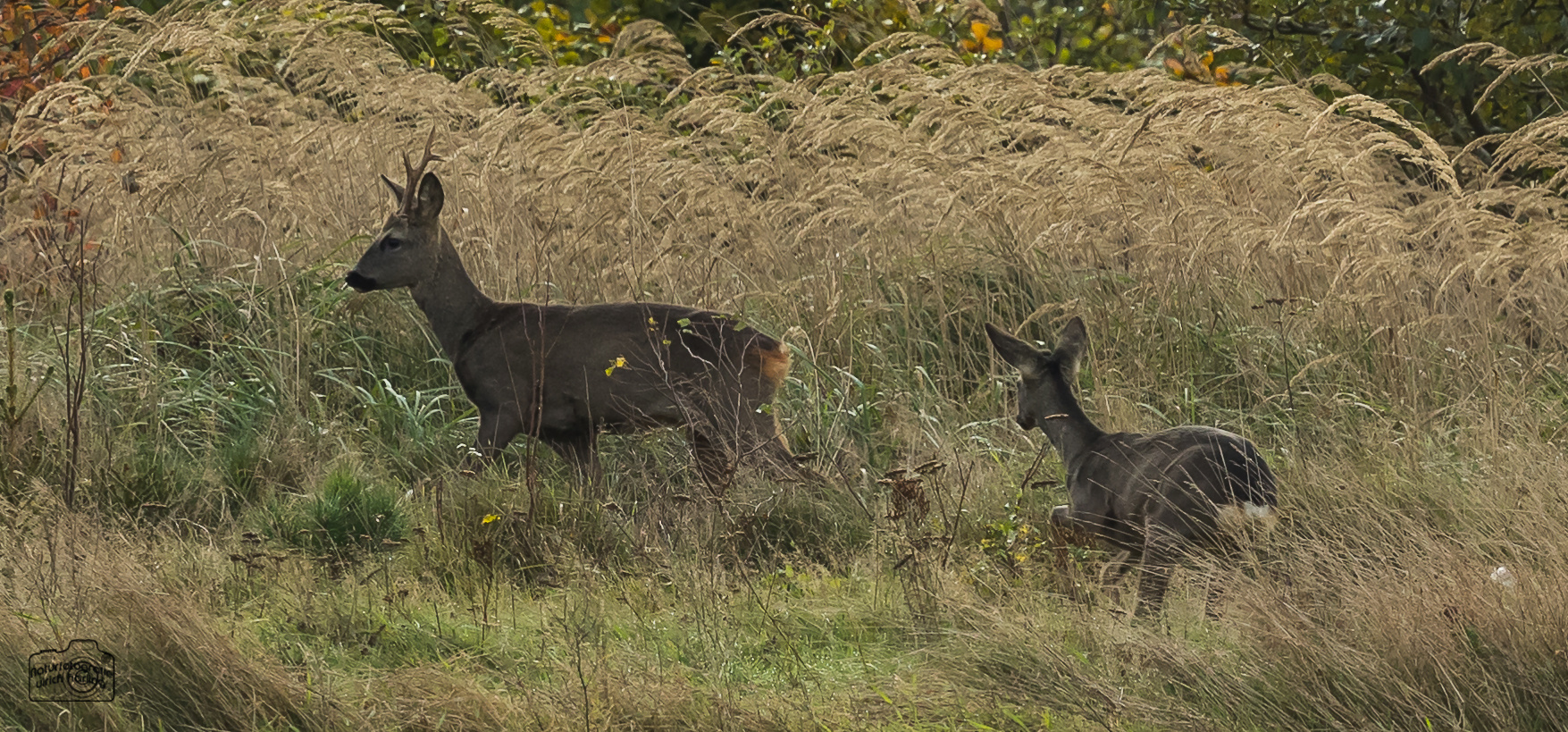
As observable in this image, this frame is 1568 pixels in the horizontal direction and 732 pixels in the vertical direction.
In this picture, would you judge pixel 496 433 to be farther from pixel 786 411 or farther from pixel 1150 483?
pixel 1150 483

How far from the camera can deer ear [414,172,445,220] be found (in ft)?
23.4

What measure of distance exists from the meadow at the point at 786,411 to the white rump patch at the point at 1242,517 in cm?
12

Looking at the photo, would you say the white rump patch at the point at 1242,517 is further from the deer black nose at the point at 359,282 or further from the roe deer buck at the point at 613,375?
the deer black nose at the point at 359,282

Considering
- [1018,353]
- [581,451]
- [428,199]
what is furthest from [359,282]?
[1018,353]

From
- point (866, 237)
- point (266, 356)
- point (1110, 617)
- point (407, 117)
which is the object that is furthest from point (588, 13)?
point (1110, 617)

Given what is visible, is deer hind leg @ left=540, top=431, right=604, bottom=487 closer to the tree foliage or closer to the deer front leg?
the deer front leg

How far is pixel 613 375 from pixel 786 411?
3.04 ft

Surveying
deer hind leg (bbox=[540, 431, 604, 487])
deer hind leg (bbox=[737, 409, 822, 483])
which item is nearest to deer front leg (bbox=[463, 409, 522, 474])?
deer hind leg (bbox=[540, 431, 604, 487])

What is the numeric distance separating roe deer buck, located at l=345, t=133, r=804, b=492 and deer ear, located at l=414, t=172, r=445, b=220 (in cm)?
7

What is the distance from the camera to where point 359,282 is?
22.9ft

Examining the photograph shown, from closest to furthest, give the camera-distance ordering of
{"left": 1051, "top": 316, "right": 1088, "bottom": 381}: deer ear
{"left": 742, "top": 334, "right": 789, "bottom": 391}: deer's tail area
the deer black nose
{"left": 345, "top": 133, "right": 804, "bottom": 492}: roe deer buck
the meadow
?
the meadow, {"left": 1051, "top": 316, "right": 1088, "bottom": 381}: deer ear, {"left": 345, "top": 133, "right": 804, "bottom": 492}: roe deer buck, {"left": 742, "top": 334, "right": 789, "bottom": 391}: deer's tail area, the deer black nose

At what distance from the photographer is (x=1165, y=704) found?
3902 millimetres

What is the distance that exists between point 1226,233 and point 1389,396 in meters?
1.27

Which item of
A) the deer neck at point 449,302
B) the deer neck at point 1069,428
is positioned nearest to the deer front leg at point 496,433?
the deer neck at point 449,302
